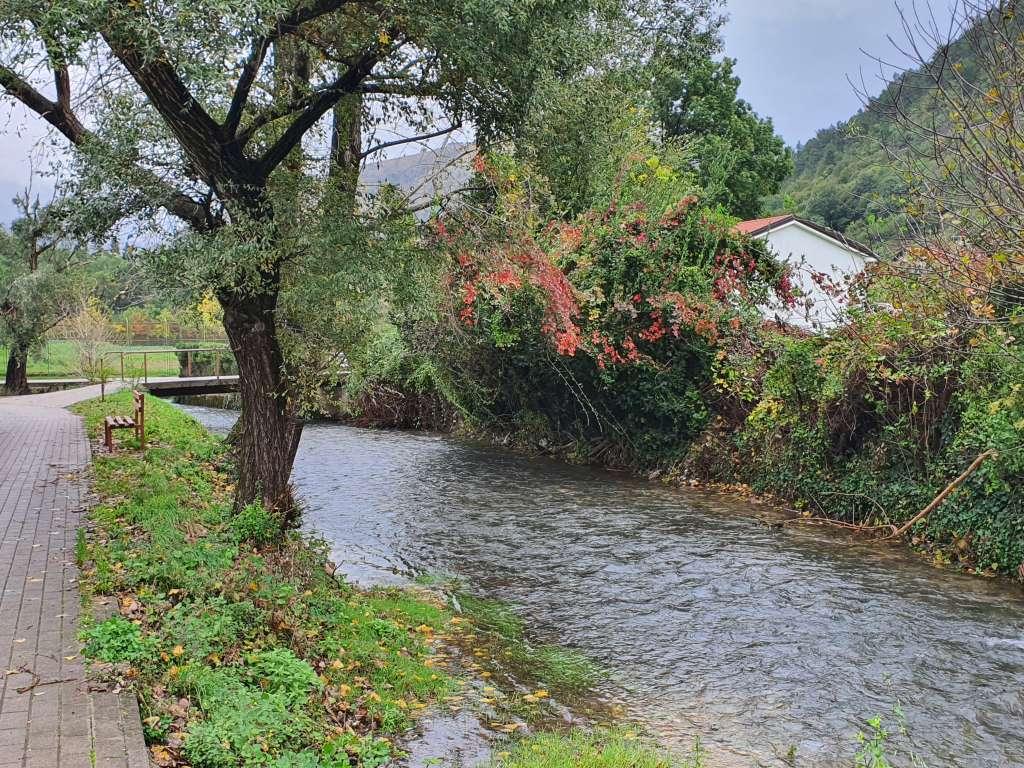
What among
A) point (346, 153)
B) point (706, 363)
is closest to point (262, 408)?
point (346, 153)

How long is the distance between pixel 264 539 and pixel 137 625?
325 cm

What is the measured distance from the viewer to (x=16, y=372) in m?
32.9

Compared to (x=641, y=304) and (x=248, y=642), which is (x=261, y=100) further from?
(x=641, y=304)

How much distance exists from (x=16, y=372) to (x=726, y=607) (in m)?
33.4

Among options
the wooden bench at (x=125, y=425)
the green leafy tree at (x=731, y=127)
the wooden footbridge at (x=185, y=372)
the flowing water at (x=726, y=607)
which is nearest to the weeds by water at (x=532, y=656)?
the flowing water at (x=726, y=607)

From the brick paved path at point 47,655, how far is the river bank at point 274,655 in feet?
0.56

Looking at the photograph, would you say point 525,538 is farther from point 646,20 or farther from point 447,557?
point 646,20

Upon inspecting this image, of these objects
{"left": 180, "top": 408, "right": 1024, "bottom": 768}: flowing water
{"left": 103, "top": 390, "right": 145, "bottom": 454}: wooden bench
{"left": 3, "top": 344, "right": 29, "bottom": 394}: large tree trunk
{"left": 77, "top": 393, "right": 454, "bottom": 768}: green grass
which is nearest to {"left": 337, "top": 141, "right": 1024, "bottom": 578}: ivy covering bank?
{"left": 180, "top": 408, "right": 1024, "bottom": 768}: flowing water

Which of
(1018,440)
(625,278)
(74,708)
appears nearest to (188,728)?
(74,708)

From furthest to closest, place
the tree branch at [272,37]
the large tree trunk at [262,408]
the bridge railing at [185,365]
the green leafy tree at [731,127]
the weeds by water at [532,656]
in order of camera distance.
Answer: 1. the green leafy tree at [731,127]
2. the bridge railing at [185,365]
3. the large tree trunk at [262,408]
4. the tree branch at [272,37]
5. the weeds by water at [532,656]

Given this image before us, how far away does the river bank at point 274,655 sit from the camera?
16.0ft

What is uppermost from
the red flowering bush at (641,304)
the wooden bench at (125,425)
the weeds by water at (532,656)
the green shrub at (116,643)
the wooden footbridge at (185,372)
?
the red flowering bush at (641,304)

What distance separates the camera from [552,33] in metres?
7.39

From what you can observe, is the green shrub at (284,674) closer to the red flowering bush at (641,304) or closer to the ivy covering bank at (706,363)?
the ivy covering bank at (706,363)
